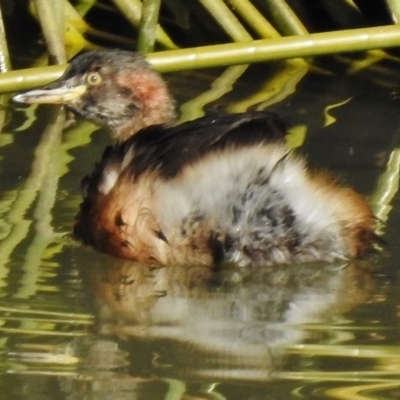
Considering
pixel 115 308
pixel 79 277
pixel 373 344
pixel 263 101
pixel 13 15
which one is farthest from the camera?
pixel 13 15

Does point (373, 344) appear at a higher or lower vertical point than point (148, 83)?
A: lower

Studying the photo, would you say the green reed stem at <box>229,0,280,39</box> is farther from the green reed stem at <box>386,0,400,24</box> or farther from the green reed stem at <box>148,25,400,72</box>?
the green reed stem at <box>148,25,400,72</box>

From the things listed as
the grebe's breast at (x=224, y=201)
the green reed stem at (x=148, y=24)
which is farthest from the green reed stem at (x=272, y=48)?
the grebe's breast at (x=224, y=201)

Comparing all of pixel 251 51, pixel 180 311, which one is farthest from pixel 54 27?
pixel 180 311

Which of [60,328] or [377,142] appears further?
[377,142]

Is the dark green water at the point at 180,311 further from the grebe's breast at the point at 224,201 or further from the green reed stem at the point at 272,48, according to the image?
the green reed stem at the point at 272,48

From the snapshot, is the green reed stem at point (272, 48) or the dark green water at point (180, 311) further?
the green reed stem at point (272, 48)

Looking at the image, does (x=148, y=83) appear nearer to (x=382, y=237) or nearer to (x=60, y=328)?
(x=382, y=237)

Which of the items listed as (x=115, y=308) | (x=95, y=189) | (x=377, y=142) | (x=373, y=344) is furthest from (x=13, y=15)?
(x=373, y=344)

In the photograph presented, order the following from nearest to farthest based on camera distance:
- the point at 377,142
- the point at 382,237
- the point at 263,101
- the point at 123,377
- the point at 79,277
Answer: the point at 123,377 < the point at 79,277 < the point at 382,237 < the point at 377,142 < the point at 263,101
